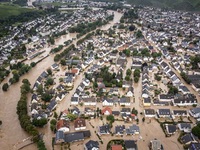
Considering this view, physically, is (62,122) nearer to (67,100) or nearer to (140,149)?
(67,100)

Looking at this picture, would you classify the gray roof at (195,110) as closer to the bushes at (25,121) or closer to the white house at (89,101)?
the white house at (89,101)

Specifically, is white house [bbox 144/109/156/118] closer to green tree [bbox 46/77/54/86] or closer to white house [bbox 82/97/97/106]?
white house [bbox 82/97/97/106]

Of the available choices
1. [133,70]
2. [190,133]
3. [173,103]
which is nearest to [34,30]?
[133,70]

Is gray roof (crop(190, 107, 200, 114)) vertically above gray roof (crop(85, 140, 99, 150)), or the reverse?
gray roof (crop(190, 107, 200, 114))

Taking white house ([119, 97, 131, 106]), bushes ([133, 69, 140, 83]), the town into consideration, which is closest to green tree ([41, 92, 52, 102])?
the town

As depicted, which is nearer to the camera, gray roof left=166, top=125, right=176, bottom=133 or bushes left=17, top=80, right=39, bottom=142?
bushes left=17, top=80, right=39, bottom=142

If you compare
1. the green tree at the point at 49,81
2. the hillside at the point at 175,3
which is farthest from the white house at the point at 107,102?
the hillside at the point at 175,3

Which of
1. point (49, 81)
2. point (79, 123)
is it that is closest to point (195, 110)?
point (79, 123)

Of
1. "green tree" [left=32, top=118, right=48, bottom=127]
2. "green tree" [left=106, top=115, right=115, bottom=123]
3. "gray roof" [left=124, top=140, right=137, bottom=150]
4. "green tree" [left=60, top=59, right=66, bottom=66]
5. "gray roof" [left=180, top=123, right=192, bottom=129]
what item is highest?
"green tree" [left=60, top=59, right=66, bottom=66]
